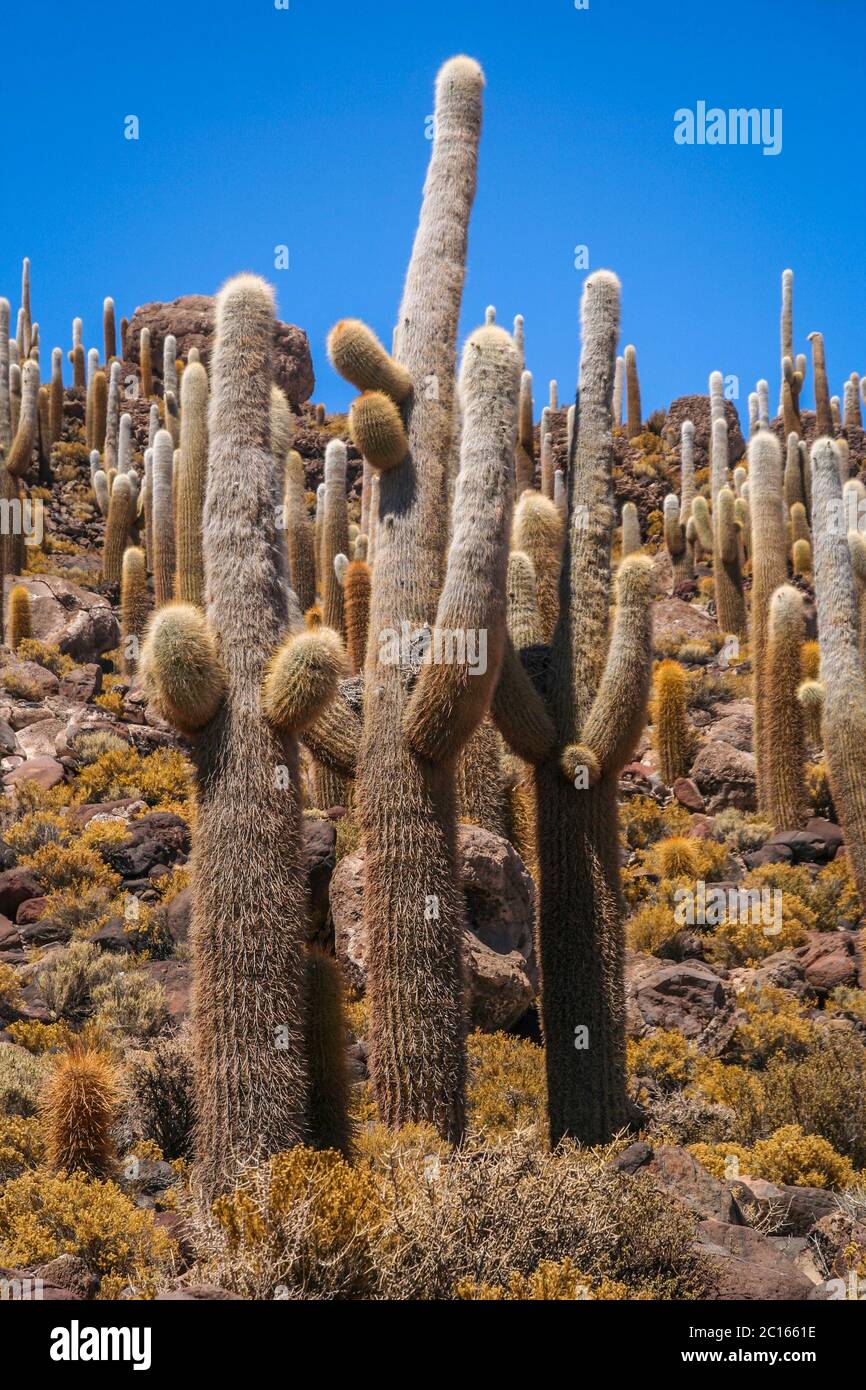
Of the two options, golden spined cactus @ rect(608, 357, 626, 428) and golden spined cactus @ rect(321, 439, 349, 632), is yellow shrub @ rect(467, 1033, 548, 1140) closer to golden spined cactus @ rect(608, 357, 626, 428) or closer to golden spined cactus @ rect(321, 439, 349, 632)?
golden spined cactus @ rect(321, 439, 349, 632)

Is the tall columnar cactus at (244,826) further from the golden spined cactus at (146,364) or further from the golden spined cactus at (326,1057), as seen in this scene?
the golden spined cactus at (146,364)

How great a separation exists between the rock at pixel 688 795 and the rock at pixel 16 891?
7.89m

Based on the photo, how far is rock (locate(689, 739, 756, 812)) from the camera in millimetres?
15180

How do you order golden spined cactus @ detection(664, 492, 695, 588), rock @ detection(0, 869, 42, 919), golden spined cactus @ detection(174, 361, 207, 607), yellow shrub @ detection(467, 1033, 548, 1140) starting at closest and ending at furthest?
yellow shrub @ detection(467, 1033, 548, 1140), rock @ detection(0, 869, 42, 919), golden spined cactus @ detection(174, 361, 207, 607), golden spined cactus @ detection(664, 492, 695, 588)

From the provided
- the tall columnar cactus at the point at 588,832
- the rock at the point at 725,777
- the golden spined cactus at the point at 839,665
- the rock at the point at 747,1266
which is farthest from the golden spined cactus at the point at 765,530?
the rock at the point at 747,1266

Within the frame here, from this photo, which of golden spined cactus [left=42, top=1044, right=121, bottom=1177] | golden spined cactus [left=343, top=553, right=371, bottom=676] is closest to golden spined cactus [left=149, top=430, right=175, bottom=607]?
golden spined cactus [left=343, top=553, right=371, bottom=676]

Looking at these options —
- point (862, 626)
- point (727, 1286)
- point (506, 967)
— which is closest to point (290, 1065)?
point (727, 1286)

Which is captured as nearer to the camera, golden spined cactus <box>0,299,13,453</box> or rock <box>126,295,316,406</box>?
golden spined cactus <box>0,299,13,453</box>

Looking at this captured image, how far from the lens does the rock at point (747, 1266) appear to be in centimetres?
546

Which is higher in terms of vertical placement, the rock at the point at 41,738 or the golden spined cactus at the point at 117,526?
the golden spined cactus at the point at 117,526

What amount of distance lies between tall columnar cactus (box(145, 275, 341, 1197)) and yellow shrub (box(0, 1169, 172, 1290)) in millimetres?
403

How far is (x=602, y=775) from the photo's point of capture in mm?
8336

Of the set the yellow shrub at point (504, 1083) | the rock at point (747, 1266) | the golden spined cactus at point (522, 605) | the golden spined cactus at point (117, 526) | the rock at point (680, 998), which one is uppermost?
the golden spined cactus at point (117, 526)

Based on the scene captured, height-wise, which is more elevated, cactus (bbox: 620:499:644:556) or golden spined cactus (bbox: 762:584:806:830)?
cactus (bbox: 620:499:644:556)
